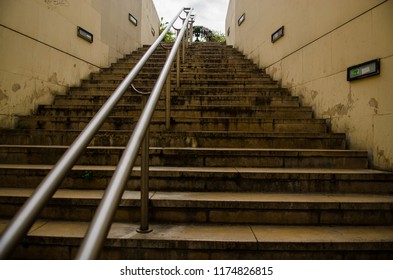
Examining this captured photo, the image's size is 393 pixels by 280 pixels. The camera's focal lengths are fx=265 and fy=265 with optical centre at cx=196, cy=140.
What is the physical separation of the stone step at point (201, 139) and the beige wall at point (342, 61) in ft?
1.18

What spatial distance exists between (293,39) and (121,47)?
4.22 m

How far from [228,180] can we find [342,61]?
6.63 feet

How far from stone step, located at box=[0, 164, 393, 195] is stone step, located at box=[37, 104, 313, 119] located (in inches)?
53.0

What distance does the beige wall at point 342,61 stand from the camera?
2.41 m

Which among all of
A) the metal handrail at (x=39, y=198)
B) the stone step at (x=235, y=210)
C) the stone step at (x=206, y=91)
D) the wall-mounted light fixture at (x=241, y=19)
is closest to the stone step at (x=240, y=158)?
the stone step at (x=235, y=210)

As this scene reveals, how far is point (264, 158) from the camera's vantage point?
7.97 feet

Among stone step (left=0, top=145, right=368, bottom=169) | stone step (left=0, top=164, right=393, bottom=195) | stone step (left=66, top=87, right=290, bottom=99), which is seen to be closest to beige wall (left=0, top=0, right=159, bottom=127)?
stone step (left=66, top=87, right=290, bottom=99)

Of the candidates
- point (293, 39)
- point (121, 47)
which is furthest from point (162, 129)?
point (121, 47)

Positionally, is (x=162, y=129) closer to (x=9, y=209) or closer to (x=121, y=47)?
(x=9, y=209)

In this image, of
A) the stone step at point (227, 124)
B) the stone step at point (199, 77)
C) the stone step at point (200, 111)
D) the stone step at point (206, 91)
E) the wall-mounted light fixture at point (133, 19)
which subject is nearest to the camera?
the stone step at point (227, 124)

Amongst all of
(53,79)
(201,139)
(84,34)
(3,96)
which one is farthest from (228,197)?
(84,34)

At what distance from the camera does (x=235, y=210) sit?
1.82 m

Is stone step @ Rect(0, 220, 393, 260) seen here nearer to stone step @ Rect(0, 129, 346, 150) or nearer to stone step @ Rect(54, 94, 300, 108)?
stone step @ Rect(0, 129, 346, 150)

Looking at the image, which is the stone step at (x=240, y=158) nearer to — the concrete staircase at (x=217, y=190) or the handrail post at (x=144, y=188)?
the concrete staircase at (x=217, y=190)
